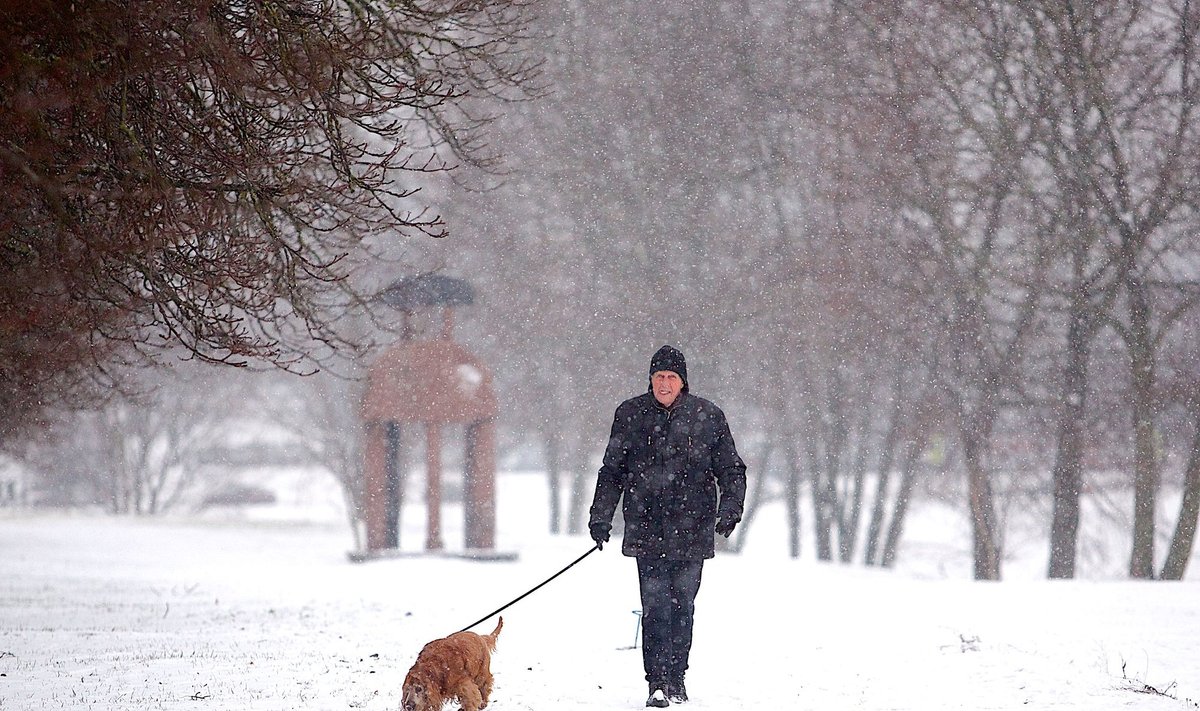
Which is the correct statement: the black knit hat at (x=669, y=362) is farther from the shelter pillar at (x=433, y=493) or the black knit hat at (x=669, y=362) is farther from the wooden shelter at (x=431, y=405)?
the shelter pillar at (x=433, y=493)

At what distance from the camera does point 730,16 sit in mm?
24344

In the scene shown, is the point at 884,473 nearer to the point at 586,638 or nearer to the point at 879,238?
the point at 879,238

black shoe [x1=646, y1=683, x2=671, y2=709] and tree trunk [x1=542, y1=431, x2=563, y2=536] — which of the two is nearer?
black shoe [x1=646, y1=683, x2=671, y2=709]

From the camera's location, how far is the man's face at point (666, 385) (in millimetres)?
6723

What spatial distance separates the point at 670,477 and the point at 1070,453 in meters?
14.1

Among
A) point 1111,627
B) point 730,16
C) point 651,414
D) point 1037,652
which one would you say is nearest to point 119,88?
point 651,414

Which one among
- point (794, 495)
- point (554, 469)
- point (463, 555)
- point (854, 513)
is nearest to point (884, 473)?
point (854, 513)

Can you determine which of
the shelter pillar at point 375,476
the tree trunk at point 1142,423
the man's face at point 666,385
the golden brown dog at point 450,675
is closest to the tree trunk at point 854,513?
the tree trunk at point 1142,423

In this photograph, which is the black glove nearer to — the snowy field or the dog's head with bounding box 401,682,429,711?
the snowy field

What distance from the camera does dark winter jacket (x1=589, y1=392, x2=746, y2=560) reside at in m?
6.63

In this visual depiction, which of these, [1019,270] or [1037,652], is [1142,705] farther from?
[1019,270]

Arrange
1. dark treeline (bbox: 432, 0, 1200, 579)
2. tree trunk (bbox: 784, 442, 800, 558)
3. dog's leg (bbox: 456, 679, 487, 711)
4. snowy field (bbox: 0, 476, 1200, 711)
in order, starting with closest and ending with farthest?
dog's leg (bbox: 456, 679, 487, 711) → snowy field (bbox: 0, 476, 1200, 711) → dark treeline (bbox: 432, 0, 1200, 579) → tree trunk (bbox: 784, 442, 800, 558)

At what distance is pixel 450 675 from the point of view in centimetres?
590

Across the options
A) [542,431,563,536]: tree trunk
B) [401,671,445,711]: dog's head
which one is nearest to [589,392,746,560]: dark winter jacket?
[401,671,445,711]: dog's head
